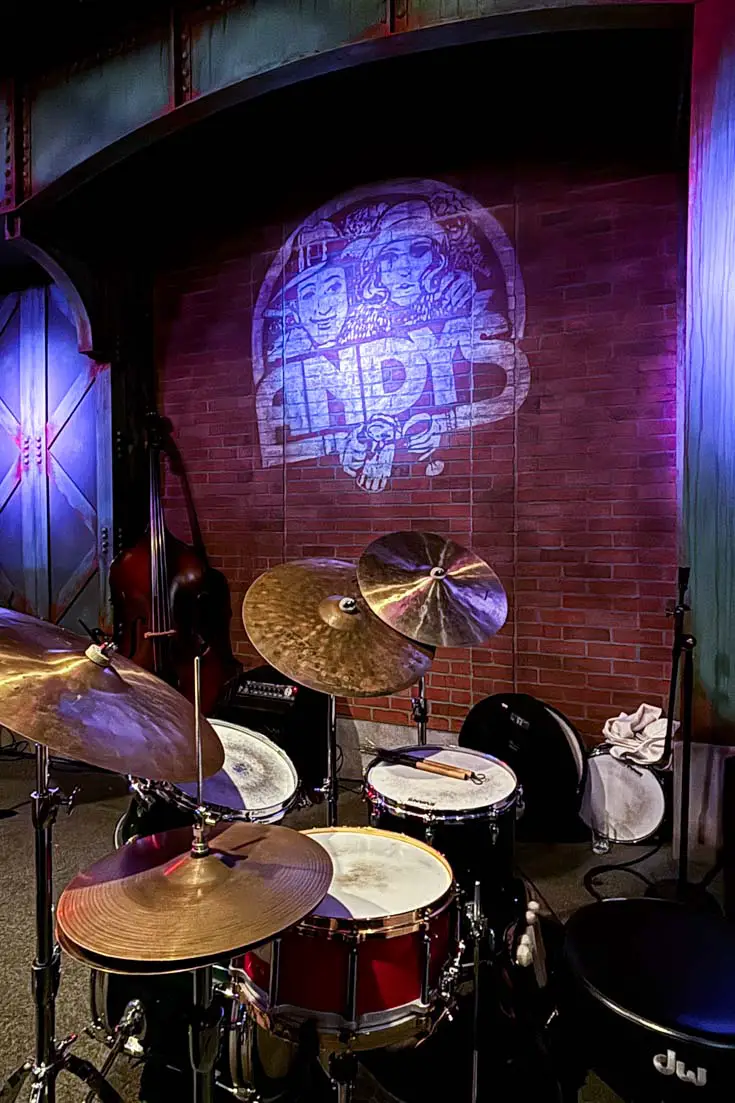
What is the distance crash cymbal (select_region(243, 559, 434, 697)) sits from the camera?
6.50 feet

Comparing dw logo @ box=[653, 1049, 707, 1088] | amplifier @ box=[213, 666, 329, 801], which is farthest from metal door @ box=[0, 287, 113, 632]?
dw logo @ box=[653, 1049, 707, 1088]

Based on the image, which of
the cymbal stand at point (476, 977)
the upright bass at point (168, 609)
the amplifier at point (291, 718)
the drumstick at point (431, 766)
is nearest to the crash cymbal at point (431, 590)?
the drumstick at point (431, 766)

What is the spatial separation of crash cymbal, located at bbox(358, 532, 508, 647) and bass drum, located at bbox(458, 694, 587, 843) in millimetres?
1244

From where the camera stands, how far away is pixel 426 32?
300 centimetres

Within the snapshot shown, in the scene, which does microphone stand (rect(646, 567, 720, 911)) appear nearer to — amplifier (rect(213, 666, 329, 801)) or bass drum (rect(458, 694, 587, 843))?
bass drum (rect(458, 694, 587, 843))

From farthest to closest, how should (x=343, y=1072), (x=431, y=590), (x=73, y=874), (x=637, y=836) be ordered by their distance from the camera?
(x=637, y=836), (x=73, y=874), (x=431, y=590), (x=343, y=1072)

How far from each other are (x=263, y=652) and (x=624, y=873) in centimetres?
204

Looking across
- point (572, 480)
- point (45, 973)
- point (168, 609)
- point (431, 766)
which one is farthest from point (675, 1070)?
point (168, 609)

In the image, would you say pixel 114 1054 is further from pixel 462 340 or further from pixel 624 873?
pixel 462 340

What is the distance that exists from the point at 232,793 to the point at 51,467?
3819mm

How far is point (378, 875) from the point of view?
1.73 m

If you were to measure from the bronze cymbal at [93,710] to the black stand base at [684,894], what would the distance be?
2144 millimetres

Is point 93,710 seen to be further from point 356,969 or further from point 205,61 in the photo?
point 205,61

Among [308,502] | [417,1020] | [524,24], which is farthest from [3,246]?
[417,1020]
